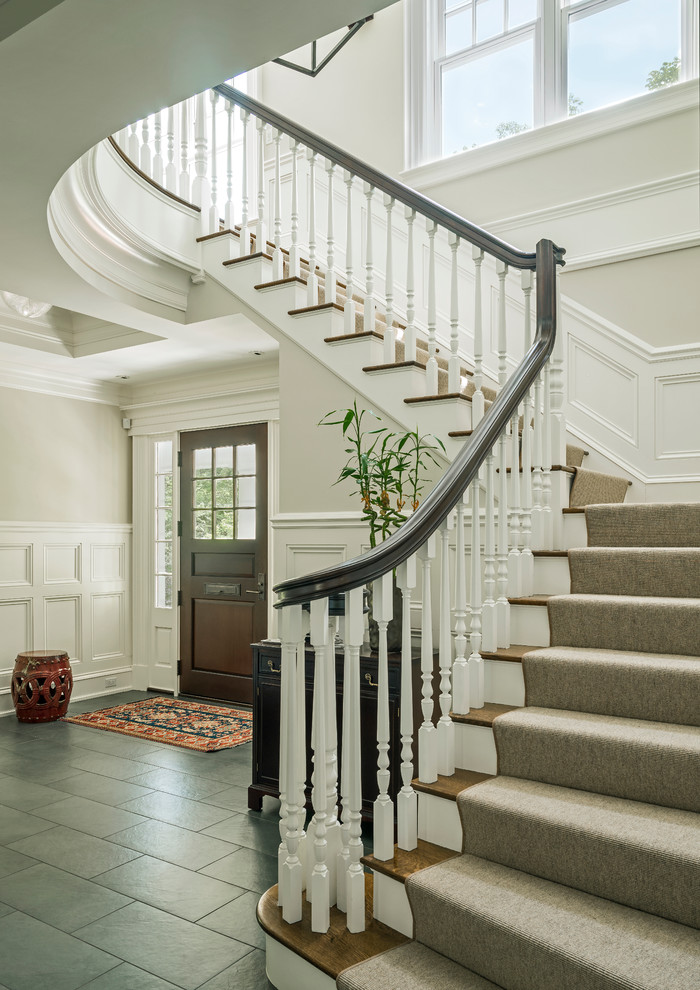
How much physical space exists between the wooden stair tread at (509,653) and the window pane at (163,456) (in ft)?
14.9

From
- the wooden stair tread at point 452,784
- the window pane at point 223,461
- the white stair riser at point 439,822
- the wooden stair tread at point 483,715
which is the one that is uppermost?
the window pane at point 223,461

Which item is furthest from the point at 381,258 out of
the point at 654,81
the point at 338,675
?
the point at 338,675

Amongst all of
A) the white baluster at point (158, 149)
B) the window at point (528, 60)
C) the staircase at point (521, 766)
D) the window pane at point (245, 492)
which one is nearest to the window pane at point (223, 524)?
the window pane at point (245, 492)

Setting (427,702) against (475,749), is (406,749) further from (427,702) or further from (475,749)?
(475,749)

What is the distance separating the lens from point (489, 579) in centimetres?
264

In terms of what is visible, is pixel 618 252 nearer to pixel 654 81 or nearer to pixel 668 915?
pixel 654 81

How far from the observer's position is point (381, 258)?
16.6 feet

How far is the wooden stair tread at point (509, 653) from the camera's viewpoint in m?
2.47

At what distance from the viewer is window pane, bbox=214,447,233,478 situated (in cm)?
603

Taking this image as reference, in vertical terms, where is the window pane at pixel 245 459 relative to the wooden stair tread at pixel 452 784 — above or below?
above

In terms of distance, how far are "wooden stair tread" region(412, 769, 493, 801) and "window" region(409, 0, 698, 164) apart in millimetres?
3988

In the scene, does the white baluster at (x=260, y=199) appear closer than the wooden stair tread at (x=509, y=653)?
No

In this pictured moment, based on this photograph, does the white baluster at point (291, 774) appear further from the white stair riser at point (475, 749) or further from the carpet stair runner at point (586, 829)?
the white stair riser at point (475, 749)

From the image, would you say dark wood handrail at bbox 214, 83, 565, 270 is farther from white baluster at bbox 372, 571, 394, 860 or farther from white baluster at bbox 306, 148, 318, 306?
white baluster at bbox 372, 571, 394, 860
